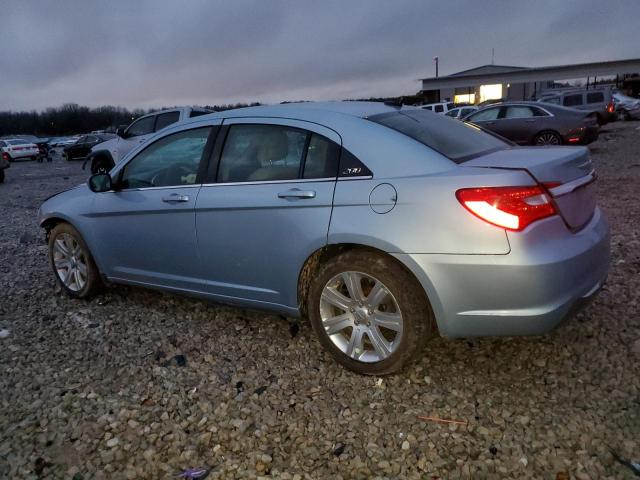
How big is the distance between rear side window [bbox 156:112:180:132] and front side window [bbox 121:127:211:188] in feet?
30.1

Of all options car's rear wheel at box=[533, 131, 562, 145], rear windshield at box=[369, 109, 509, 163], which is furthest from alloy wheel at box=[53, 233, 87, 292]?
car's rear wheel at box=[533, 131, 562, 145]

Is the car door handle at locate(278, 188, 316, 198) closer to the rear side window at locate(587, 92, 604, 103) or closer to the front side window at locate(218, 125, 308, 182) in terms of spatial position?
the front side window at locate(218, 125, 308, 182)

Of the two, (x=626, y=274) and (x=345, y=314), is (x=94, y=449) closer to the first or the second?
(x=345, y=314)

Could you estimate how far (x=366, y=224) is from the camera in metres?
2.86

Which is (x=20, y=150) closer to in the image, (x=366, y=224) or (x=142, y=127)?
(x=142, y=127)

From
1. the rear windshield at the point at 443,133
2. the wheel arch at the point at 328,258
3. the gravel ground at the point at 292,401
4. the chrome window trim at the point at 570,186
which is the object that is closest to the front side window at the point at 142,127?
the gravel ground at the point at 292,401

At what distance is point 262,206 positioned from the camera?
3.27 m

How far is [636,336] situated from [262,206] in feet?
8.35

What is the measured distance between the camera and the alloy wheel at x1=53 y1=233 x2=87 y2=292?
4641 millimetres

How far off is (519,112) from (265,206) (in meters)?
13.0

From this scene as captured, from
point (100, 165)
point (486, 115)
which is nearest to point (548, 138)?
point (486, 115)

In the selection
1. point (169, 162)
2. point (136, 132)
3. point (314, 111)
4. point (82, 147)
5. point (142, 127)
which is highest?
point (314, 111)

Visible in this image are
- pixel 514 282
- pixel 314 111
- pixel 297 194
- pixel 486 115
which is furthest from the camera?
pixel 486 115

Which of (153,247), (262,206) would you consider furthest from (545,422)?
(153,247)
